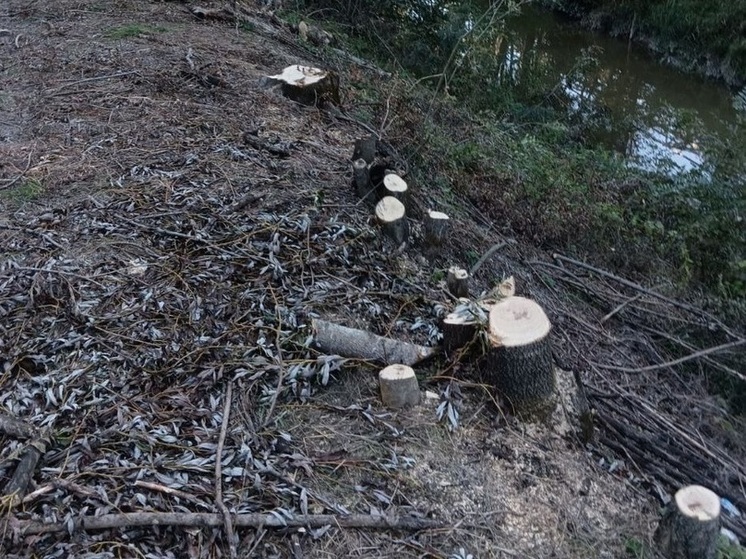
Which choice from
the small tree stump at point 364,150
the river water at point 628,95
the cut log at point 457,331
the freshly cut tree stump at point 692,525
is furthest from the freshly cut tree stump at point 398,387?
the river water at point 628,95

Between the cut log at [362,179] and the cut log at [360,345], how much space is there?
1.43m

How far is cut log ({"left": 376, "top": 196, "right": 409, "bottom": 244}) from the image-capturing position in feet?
13.3

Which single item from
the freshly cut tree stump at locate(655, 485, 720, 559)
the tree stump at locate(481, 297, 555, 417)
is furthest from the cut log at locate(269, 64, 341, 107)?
the freshly cut tree stump at locate(655, 485, 720, 559)

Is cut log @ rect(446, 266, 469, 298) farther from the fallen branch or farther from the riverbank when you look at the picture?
the riverbank

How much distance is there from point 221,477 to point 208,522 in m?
0.21

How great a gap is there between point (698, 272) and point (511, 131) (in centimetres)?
350

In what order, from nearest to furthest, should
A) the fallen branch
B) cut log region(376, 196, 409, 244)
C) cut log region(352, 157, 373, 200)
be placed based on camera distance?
the fallen branch, cut log region(376, 196, 409, 244), cut log region(352, 157, 373, 200)

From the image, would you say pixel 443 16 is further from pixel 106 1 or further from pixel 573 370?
pixel 573 370

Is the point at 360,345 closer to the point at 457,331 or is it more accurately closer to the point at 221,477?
the point at 457,331

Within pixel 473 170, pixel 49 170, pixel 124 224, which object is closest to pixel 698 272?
pixel 473 170

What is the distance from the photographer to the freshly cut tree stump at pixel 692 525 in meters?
2.49

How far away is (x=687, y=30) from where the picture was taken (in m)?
12.6

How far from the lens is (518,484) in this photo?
9.12 feet

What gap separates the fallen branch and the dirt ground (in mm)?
13
